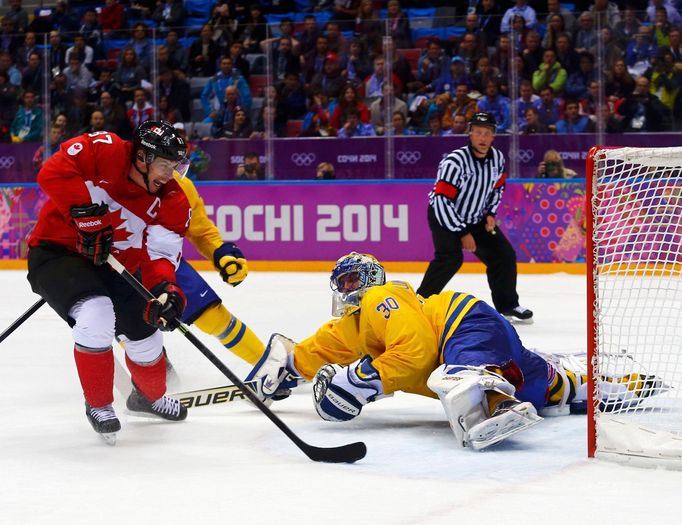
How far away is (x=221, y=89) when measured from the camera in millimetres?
9961

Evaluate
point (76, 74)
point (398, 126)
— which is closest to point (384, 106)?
point (398, 126)

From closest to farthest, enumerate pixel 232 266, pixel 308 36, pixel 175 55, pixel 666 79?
1. pixel 232 266
2. pixel 666 79
3. pixel 308 36
4. pixel 175 55

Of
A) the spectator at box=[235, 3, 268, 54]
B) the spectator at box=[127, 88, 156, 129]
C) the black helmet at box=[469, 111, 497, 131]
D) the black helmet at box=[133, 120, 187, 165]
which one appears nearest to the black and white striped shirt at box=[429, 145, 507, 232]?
the black helmet at box=[469, 111, 497, 131]

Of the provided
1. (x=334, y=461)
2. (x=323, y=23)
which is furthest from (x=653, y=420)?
(x=323, y=23)

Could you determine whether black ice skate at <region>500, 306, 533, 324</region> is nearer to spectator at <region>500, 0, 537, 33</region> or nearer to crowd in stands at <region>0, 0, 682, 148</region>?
crowd in stands at <region>0, 0, 682, 148</region>

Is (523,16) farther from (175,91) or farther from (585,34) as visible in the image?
(175,91)

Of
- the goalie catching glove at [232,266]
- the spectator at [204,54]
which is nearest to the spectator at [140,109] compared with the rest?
the spectator at [204,54]

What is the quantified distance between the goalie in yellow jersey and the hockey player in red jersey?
54 centimetres

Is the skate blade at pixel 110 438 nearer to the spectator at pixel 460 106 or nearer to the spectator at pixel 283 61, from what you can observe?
the spectator at pixel 460 106

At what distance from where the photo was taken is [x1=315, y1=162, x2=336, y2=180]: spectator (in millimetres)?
9430

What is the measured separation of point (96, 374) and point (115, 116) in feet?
22.1

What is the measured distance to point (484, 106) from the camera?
9.03 m

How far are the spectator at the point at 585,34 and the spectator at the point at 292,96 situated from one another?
217 centimetres

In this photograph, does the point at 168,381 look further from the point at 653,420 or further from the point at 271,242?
the point at 271,242
